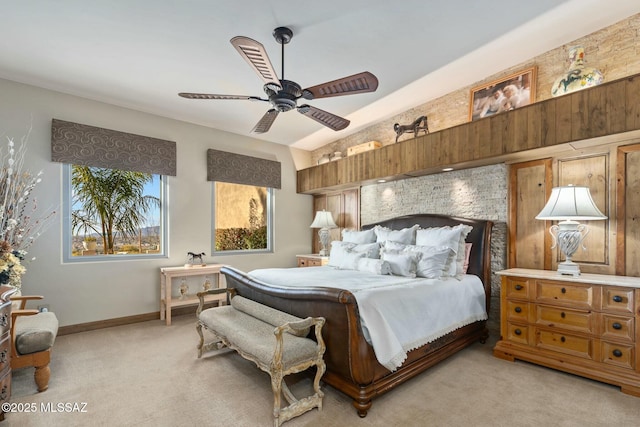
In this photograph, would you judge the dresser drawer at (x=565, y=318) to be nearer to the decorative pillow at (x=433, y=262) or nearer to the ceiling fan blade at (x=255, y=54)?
the decorative pillow at (x=433, y=262)

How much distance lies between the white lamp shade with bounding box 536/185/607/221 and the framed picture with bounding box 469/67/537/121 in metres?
1.11

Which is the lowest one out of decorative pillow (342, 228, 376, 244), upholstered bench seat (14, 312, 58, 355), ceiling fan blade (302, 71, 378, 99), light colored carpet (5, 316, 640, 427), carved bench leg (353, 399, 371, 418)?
light colored carpet (5, 316, 640, 427)

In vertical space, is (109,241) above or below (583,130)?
below

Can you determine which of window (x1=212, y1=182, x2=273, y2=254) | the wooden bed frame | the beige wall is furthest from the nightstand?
the wooden bed frame

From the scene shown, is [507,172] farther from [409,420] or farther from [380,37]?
[409,420]

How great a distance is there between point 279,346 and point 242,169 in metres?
3.85

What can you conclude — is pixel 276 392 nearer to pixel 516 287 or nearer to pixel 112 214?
pixel 516 287

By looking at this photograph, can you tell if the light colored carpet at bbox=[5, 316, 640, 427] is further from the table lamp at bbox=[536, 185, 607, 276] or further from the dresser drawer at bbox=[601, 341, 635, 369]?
the table lamp at bbox=[536, 185, 607, 276]

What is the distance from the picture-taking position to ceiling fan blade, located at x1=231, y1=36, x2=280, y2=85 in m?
1.87

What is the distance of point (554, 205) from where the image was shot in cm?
277

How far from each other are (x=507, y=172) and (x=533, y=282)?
4.34ft

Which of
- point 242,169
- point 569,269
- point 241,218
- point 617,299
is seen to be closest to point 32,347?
point 241,218

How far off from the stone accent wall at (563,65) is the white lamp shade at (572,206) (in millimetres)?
1139

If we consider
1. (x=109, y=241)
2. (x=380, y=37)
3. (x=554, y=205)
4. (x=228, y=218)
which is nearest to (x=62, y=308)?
(x=109, y=241)
